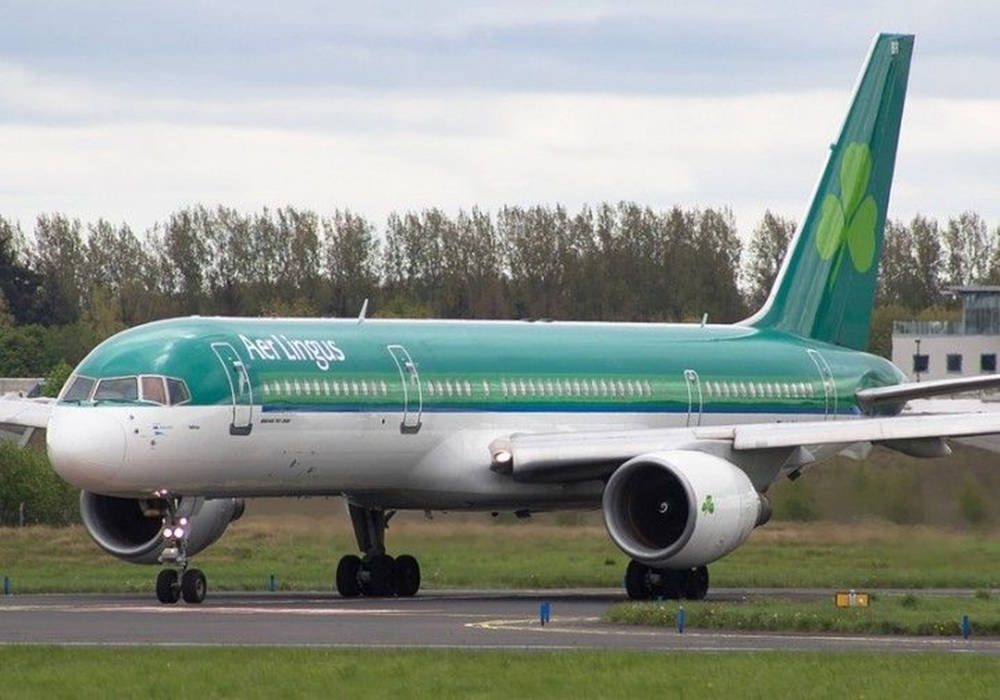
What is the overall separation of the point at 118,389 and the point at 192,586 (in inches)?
135

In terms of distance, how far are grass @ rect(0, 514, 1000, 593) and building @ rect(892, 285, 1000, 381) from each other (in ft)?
224

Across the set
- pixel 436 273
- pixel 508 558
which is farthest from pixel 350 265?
pixel 508 558

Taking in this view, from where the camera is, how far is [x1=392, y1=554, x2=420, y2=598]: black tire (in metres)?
→ 46.7

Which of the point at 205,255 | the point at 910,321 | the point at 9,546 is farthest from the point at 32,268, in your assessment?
the point at 9,546

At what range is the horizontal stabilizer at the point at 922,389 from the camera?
46.3 meters

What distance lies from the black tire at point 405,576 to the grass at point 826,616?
24.9ft

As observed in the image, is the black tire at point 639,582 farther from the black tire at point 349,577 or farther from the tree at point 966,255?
the tree at point 966,255

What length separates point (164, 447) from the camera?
4069cm

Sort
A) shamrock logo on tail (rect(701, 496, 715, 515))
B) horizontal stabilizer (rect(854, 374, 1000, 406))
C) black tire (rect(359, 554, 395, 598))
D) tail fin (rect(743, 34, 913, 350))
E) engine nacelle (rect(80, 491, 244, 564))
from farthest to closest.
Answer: tail fin (rect(743, 34, 913, 350))
black tire (rect(359, 554, 395, 598))
horizontal stabilizer (rect(854, 374, 1000, 406))
engine nacelle (rect(80, 491, 244, 564))
shamrock logo on tail (rect(701, 496, 715, 515))

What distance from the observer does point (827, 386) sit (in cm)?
5297

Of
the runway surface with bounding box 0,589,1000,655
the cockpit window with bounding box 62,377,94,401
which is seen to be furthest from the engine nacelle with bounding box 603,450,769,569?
the cockpit window with bounding box 62,377,94,401

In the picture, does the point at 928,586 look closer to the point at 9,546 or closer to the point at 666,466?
the point at 666,466

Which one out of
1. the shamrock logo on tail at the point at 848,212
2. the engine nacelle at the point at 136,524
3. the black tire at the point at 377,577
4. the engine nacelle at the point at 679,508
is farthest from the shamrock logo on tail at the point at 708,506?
the shamrock logo on tail at the point at 848,212

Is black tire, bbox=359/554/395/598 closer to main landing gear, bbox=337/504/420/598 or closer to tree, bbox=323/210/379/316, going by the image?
main landing gear, bbox=337/504/420/598
